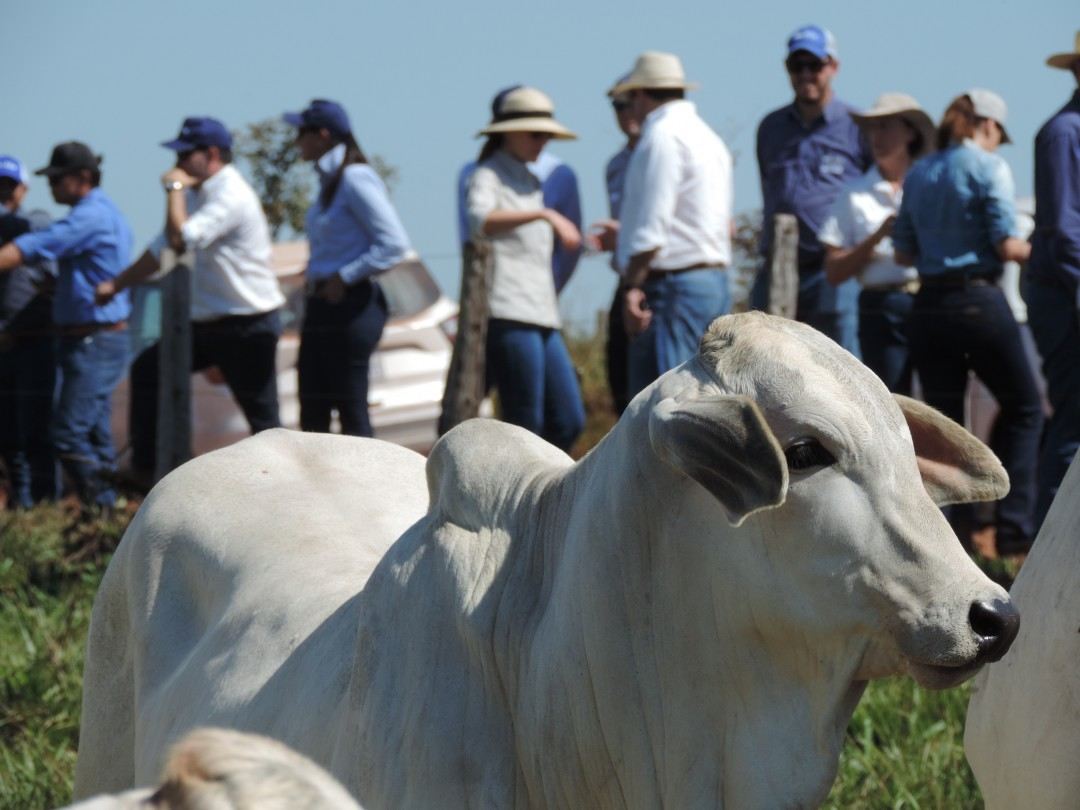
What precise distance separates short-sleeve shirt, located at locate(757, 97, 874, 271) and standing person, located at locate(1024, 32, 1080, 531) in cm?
130

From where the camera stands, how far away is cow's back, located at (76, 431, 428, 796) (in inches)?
134

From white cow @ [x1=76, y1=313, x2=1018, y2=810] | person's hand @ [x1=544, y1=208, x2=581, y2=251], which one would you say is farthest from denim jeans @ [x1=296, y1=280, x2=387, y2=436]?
white cow @ [x1=76, y1=313, x2=1018, y2=810]

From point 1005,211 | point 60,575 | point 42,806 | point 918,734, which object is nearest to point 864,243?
point 1005,211

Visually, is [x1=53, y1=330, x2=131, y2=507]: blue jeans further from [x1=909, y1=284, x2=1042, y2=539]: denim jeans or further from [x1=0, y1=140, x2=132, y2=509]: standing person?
Result: [x1=909, y1=284, x2=1042, y2=539]: denim jeans

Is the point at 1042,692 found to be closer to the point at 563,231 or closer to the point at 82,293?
the point at 563,231

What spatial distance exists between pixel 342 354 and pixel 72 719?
2689 mm

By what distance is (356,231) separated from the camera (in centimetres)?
828

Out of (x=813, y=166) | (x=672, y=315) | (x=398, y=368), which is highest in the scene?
(x=813, y=166)

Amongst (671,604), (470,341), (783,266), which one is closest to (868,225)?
(783,266)

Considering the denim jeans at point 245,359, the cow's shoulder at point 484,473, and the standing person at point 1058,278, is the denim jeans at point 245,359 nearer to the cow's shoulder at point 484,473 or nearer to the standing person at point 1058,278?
the standing person at point 1058,278

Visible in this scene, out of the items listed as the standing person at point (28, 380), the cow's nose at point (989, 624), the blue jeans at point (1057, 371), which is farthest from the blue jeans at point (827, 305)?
the cow's nose at point (989, 624)

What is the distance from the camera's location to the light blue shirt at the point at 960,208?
23.5 feet

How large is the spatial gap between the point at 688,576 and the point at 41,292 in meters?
7.85

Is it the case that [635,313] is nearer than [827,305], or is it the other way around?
[635,313]
